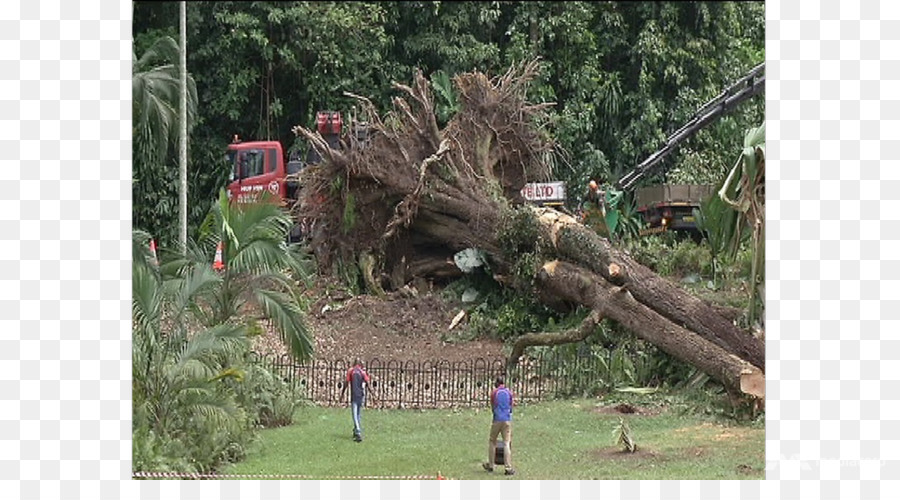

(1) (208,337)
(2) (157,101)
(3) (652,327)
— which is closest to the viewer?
(1) (208,337)

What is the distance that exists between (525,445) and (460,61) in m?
18.2

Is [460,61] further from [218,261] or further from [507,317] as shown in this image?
[218,261]

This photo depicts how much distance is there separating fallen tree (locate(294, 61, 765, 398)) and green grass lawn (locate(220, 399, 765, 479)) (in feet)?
8.45

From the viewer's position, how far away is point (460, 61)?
101ft

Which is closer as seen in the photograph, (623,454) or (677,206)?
(623,454)

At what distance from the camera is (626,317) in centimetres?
Result: 1723

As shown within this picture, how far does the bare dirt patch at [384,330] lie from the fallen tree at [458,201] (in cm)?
88

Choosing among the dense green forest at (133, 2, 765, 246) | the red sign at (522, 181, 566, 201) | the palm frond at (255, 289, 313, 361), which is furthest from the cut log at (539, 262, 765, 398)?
the dense green forest at (133, 2, 765, 246)

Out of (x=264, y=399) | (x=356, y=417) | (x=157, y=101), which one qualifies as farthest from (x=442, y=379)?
(x=157, y=101)

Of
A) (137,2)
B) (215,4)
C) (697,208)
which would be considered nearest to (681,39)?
(697,208)

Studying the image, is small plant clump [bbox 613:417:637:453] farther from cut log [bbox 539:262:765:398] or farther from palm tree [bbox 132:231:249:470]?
palm tree [bbox 132:231:249:470]

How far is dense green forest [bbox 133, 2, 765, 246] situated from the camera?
30516mm

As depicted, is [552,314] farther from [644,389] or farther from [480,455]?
[480,455]

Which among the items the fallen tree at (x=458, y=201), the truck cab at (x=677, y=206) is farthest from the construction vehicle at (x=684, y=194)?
the fallen tree at (x=458, y=201)
